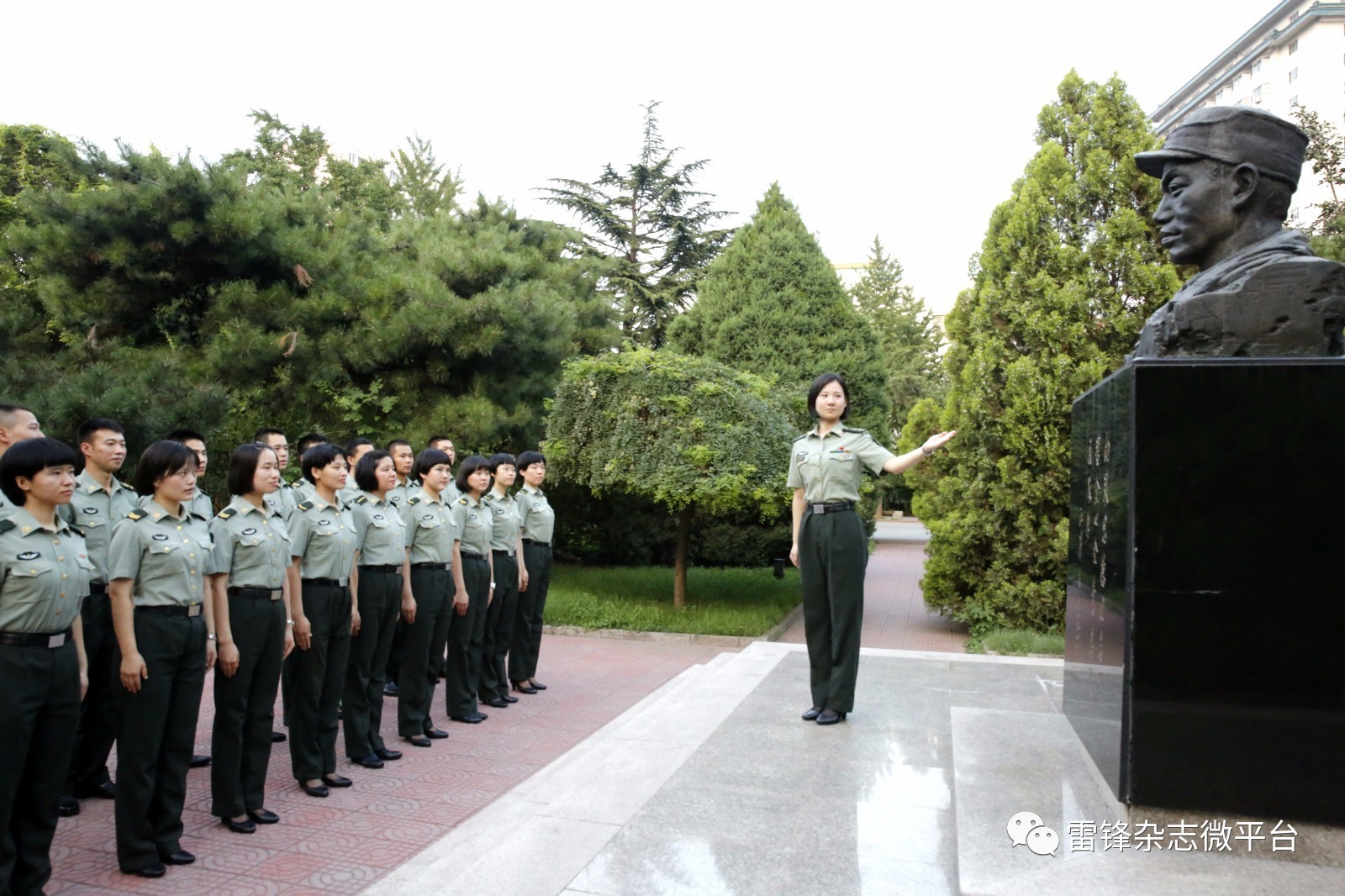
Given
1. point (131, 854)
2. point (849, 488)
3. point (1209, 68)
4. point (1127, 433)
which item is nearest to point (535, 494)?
point (849, 488)

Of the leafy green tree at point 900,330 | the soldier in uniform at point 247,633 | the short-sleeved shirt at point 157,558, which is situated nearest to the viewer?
the short-sleeved shirt at point 157,558

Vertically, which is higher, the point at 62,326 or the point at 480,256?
the point at 480,256

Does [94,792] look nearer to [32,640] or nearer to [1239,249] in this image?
[32,640]

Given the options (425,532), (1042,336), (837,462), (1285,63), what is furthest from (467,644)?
(1285,63)

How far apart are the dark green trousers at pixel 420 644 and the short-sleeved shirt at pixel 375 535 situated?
44 cm

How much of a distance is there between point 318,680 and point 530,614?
8.03 feet

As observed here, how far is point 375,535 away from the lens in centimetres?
457

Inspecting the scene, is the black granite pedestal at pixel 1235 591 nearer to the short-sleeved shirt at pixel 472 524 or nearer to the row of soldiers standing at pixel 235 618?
the row of soldiers standing at pixel 235 618

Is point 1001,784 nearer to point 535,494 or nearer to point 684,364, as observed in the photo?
point 535,494

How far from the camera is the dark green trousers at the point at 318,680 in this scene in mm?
4102

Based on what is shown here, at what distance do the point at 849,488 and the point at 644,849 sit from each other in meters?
1.97

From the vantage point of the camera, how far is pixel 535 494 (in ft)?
21.8

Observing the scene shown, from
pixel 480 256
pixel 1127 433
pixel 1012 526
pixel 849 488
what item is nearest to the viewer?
pixel 1127 433

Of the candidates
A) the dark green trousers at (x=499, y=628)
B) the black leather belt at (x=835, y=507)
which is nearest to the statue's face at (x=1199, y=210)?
the black leather belt at (x=835, y=507)
